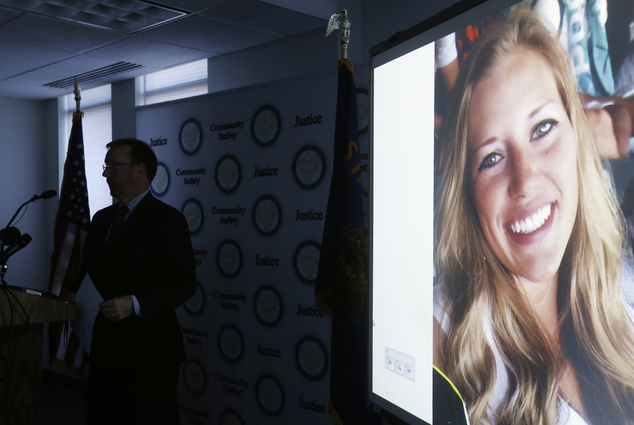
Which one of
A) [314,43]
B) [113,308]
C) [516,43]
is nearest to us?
[516,43]

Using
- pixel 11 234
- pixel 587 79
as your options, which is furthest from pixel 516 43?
pixel 11 234

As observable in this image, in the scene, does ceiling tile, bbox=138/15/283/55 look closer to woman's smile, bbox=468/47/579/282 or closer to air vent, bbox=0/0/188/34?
air vent, bbox=0/0/188/34

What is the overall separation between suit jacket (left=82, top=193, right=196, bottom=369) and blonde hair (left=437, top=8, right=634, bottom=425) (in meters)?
1.44

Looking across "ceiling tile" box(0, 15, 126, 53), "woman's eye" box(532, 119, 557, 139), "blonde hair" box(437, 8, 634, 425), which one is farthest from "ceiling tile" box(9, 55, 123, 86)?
"woman's eye" box(532, 119, 557, 139)

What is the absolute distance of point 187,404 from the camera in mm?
2758

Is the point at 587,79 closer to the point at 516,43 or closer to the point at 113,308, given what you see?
the point at 516,43

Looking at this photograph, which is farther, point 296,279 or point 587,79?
point 296,279

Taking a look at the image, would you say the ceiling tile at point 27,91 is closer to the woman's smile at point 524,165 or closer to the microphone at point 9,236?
the microphone at point 9,236

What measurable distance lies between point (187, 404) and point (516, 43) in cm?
260

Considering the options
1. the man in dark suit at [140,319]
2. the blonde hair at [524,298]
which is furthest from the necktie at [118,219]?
the blonde hair at [524,298]

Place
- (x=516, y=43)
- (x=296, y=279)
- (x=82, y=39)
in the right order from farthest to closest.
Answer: (x=82, y=39) < (x=296, y=279) < (x=516, y=43)

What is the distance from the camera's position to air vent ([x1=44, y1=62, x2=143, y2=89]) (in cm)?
394

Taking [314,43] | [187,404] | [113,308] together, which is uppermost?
[314,43]

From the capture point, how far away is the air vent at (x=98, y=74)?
3944 millimetres
